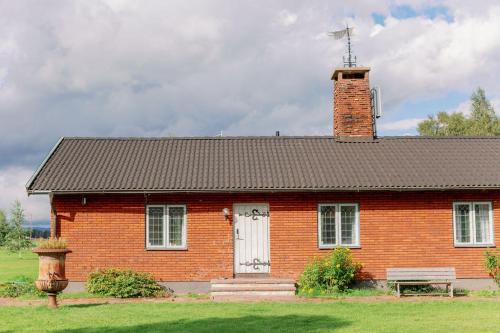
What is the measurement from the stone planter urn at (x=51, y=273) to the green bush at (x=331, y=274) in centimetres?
644

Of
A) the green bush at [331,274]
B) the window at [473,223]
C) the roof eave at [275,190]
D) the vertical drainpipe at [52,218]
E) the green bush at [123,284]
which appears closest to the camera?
the green bush at [123,284]

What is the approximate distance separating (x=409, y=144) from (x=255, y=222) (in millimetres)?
6422

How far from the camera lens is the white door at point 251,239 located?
1800 cm

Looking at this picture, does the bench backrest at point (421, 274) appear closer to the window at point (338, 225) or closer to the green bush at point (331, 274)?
the green bush at point (331, 274)

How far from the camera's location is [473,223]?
18219mm

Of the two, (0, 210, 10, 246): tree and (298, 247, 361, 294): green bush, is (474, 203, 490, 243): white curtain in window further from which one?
(0, 210, 10, 246): tree

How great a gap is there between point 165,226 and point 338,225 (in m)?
4.99

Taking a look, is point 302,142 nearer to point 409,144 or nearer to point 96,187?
point 409,144

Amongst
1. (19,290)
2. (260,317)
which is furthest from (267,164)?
(19,290)

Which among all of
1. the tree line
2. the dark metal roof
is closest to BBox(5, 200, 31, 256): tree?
the tree line

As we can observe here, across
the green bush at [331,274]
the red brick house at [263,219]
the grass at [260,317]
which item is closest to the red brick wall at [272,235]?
the red brick house at [263,219]

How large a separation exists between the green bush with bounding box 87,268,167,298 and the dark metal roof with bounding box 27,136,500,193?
2322 mm

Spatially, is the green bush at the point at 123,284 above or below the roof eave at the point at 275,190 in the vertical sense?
below

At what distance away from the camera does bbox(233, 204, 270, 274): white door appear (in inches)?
709
